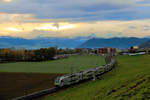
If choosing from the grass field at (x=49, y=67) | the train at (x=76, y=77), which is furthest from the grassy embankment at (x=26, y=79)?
the train at (x=76, y=77)

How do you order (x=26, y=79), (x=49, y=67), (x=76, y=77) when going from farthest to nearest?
(x=49, y=67), (x=26, y=79), (x=76, y=77)

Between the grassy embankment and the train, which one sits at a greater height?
the train

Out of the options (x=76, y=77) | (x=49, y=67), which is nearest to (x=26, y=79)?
(x=76, y=77)

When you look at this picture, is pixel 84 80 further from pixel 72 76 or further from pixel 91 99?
pixel 91 99

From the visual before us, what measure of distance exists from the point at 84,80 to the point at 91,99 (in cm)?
1445

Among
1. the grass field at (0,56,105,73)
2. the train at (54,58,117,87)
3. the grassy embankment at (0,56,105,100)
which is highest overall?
the train at (54,58,117,87)

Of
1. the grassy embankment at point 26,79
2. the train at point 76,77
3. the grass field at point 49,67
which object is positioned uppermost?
the train at point 76,77

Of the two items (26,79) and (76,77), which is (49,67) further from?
(76,77)

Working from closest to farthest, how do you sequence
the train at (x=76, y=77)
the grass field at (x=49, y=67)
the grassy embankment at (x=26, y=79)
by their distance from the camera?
the train at (x=76, y=77), the grassy embankment at (x=26, y=79), the grass field at (x=49, y=67)

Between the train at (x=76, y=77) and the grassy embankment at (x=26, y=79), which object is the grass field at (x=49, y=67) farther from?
the train at (x=76, y=77)

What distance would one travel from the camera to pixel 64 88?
26.2m

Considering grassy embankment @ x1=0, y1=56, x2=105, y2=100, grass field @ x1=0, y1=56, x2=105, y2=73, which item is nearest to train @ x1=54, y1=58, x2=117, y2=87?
grassy embankment @ x1=0, y1=56, x2=105, y2=100

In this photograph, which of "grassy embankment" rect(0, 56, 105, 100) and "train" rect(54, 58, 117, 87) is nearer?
"train" rect(54, 58, 117, 87)

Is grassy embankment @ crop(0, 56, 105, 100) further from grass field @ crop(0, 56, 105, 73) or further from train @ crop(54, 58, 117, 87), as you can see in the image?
train @ crop(54, 58, 117, 87)
